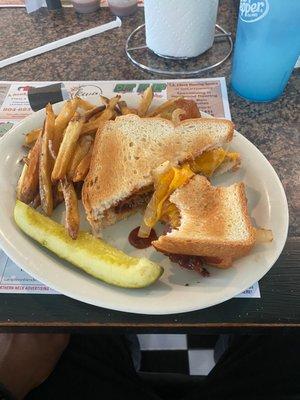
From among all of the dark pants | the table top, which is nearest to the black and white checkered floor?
the dark pants

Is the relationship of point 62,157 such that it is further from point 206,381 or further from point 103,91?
point 206,381

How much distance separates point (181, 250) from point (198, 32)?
2.70 feet

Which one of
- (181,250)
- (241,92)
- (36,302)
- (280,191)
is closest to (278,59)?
(241,92)

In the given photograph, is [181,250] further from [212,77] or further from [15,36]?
[15,36]

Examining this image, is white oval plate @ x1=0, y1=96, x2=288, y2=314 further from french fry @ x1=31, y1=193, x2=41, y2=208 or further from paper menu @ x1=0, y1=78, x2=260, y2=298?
A: paper menu @ x1=0, y1=78, x2=260, y2=298

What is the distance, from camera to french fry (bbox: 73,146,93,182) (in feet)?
3.02

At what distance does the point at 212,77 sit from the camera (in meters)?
1.36

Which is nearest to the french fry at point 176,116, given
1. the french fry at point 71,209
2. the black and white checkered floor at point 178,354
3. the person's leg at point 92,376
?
the french fry at point 71,209

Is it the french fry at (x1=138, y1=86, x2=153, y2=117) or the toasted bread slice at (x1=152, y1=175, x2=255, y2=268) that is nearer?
the toasted bread slice at (x1=152, y1=175, x2=255, y2=268)

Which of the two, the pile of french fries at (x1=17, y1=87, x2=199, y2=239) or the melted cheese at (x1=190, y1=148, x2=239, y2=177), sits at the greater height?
the pile of french fries at (x1=17, y1=87, x2=199, y2=239)

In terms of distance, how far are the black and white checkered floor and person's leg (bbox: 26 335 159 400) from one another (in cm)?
44

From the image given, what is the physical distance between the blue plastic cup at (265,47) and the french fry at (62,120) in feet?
1.68

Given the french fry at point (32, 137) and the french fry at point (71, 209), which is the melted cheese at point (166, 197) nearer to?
the french fry at point (71, 209)

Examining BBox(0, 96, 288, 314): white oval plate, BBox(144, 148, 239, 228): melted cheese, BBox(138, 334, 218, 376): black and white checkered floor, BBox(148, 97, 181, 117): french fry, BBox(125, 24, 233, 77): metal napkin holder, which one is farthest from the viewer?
BBox(138, 334, 218, 376): black and white checkered floor
